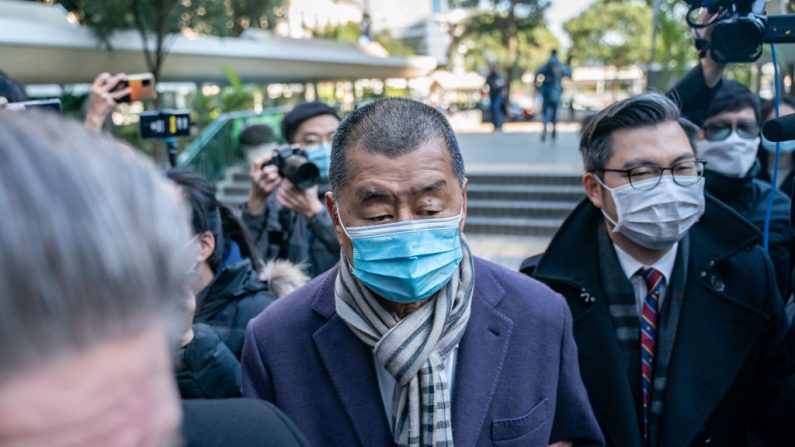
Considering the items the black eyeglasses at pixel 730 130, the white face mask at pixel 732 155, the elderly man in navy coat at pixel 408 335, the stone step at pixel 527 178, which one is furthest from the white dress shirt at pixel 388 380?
the stone step at pixel 527 178

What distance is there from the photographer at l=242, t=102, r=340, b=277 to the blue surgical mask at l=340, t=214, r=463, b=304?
155 centimetres

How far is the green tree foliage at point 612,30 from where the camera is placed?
51.3 metres

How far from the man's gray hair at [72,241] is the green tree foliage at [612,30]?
5395 centimetres

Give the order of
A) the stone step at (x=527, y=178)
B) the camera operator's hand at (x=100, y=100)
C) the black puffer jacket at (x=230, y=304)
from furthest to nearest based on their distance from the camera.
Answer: the stone step at (x=527, y=178), the camera operator's hand at (x=100, y=100), the black puffer jacket at (x=230, y=304)

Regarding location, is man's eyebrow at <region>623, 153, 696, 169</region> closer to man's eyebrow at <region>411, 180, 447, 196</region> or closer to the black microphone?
the black microphone

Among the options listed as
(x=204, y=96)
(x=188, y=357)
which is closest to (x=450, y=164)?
(x=188, y=357)

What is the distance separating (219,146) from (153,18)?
2.77 meters

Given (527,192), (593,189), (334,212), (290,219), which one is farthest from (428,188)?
(527,192)

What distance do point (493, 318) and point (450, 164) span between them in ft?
1.41

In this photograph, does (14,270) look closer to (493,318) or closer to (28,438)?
(28,438)

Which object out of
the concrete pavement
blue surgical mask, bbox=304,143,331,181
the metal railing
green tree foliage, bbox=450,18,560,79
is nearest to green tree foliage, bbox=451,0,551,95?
green tree foliage, bbox=450,18,560,79

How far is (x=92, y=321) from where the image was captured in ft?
1.83

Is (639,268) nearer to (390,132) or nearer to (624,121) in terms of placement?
(624,121)

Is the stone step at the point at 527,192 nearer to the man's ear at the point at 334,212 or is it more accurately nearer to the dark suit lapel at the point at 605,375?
the dark suit lapel at the point at 605,375
